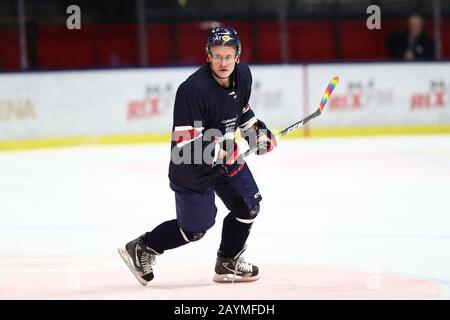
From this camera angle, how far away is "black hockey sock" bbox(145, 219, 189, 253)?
4453 millimetres

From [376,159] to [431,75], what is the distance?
261 cm

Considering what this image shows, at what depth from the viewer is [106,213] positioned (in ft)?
21.8

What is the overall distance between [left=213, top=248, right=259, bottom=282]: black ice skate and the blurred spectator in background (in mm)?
7693

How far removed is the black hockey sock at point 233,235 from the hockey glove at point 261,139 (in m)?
0.33

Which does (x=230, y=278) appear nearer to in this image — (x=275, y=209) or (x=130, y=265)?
(x=130, y=265)

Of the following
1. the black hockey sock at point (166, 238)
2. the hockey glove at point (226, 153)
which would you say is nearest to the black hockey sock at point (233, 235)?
the black hockey sock at point (166, 238)

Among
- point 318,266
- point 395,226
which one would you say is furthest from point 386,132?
point 318,266

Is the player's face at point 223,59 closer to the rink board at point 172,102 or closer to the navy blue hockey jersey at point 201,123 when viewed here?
the navy blue hockey jersey at point 201,123

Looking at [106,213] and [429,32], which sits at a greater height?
[429,32]

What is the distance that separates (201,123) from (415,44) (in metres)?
7.98

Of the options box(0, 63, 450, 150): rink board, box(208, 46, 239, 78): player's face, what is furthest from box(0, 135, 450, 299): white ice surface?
box(208, 46, 239, 78): player's face

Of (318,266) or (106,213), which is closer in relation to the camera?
(318,266)

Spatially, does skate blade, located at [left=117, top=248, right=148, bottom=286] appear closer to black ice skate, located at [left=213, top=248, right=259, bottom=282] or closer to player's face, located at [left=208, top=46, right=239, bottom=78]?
black ice skate, located at [left=213, top=248, right=259, bottom=282]

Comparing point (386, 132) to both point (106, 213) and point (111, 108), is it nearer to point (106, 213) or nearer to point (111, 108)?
point (111, 108)
